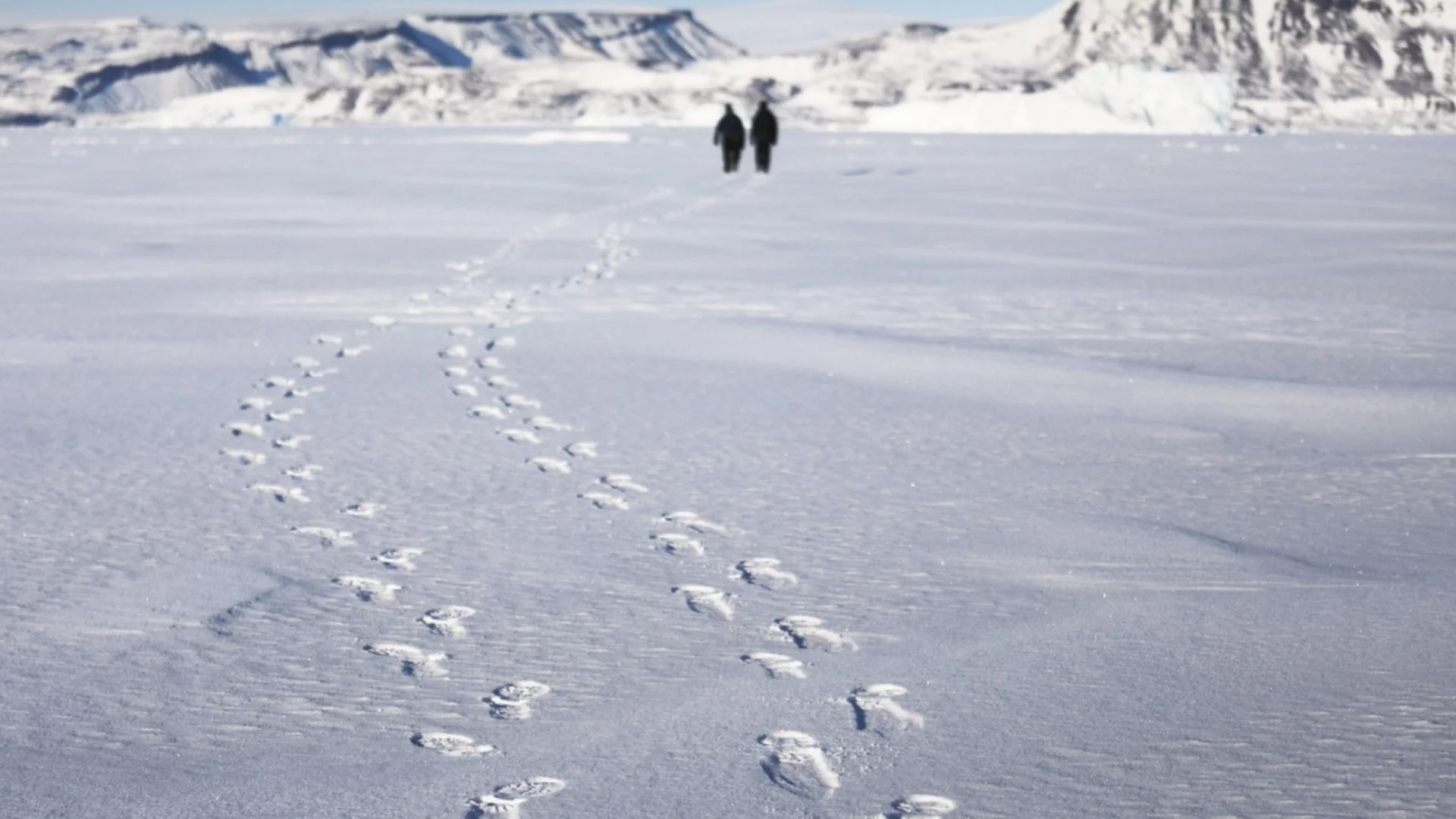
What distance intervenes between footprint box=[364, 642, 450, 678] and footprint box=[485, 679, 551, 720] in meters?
0.16

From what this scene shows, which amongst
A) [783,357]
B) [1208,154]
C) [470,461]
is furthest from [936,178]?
[470,461]

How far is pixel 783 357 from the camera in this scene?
7727 mm

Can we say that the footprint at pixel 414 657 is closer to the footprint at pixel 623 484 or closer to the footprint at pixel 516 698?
the footprint at pixel 516 698

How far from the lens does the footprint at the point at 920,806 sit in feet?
8.41

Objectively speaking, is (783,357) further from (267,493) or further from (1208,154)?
(1208,154)

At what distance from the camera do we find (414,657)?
3.35 meters

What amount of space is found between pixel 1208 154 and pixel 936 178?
51.3 ft

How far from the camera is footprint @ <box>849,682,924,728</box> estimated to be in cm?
297

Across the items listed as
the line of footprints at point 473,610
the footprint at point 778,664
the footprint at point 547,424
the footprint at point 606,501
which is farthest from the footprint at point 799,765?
the footprint at point 547,424

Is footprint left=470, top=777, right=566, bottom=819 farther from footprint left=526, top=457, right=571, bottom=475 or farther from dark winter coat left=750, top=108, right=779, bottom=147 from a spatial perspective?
dark winter coat left=750, top=108, right=779, bottom=147

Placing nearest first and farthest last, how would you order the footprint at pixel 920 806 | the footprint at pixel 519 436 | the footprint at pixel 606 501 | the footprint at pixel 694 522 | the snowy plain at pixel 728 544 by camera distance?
the footprint at pixel 920 806
the snowy plain at pixel 728 544
the footprint at pixel 694 522
the footprint at pixel 606 501
the footprint at pixel 519 436

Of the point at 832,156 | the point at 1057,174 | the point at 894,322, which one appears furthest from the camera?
the point at 832,156

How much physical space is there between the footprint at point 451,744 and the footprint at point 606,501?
1.86 metres

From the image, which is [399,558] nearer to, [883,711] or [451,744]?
[451,744]
